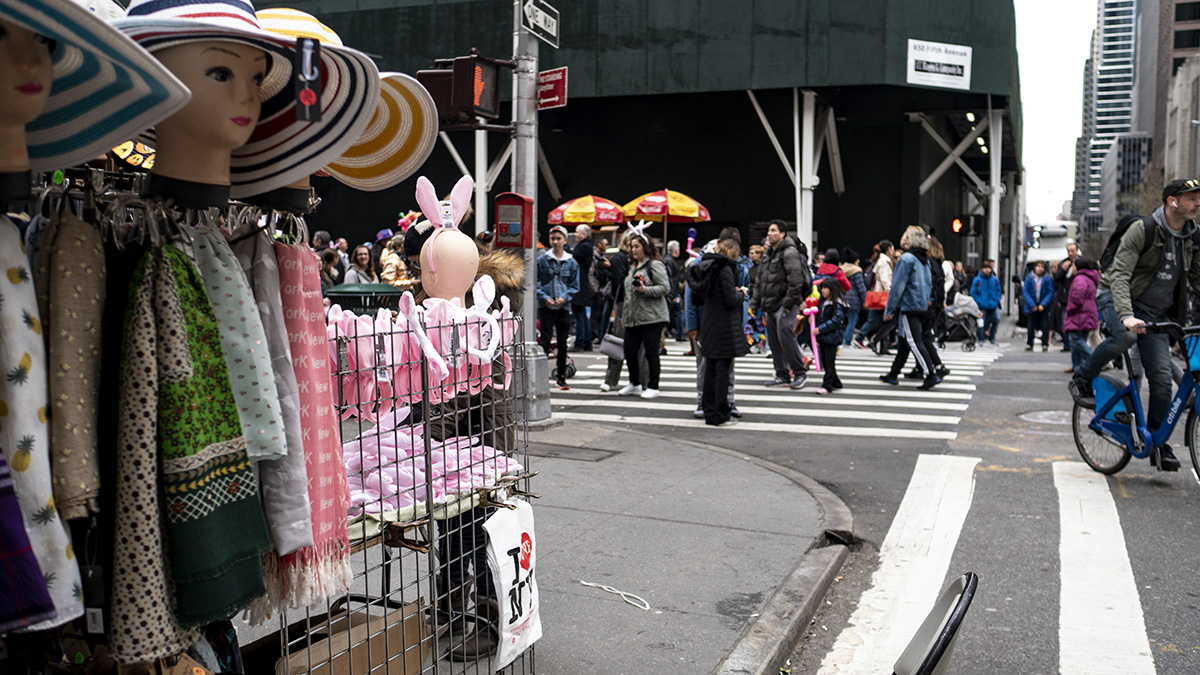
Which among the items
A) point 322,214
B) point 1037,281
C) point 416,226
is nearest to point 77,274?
point 416,226

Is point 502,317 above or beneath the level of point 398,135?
beneath

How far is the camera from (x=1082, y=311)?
12781 mm

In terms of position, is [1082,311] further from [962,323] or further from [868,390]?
[962,323]

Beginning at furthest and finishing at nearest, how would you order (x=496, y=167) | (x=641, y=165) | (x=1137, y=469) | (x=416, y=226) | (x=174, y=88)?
(x=641, y=165), (x=496, y=167), (x=1137, y=469), (x=416, y=226), (x=174, y=88)

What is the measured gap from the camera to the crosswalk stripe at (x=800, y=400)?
11.5 metres

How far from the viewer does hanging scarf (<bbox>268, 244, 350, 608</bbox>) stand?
2.23 metres

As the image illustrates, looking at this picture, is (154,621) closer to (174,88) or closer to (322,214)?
(174,88)

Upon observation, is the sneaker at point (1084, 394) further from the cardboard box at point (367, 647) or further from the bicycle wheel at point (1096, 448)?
the cardboard box at point (367, 647)

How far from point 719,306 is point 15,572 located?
822 centimetres

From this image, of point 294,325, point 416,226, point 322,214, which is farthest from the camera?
point 322,214

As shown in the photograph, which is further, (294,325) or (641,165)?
(641,165)

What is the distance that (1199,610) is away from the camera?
15.5 ft

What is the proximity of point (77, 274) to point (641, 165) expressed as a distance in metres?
27.8

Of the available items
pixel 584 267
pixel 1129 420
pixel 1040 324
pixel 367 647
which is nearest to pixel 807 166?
pixel 1040 324
